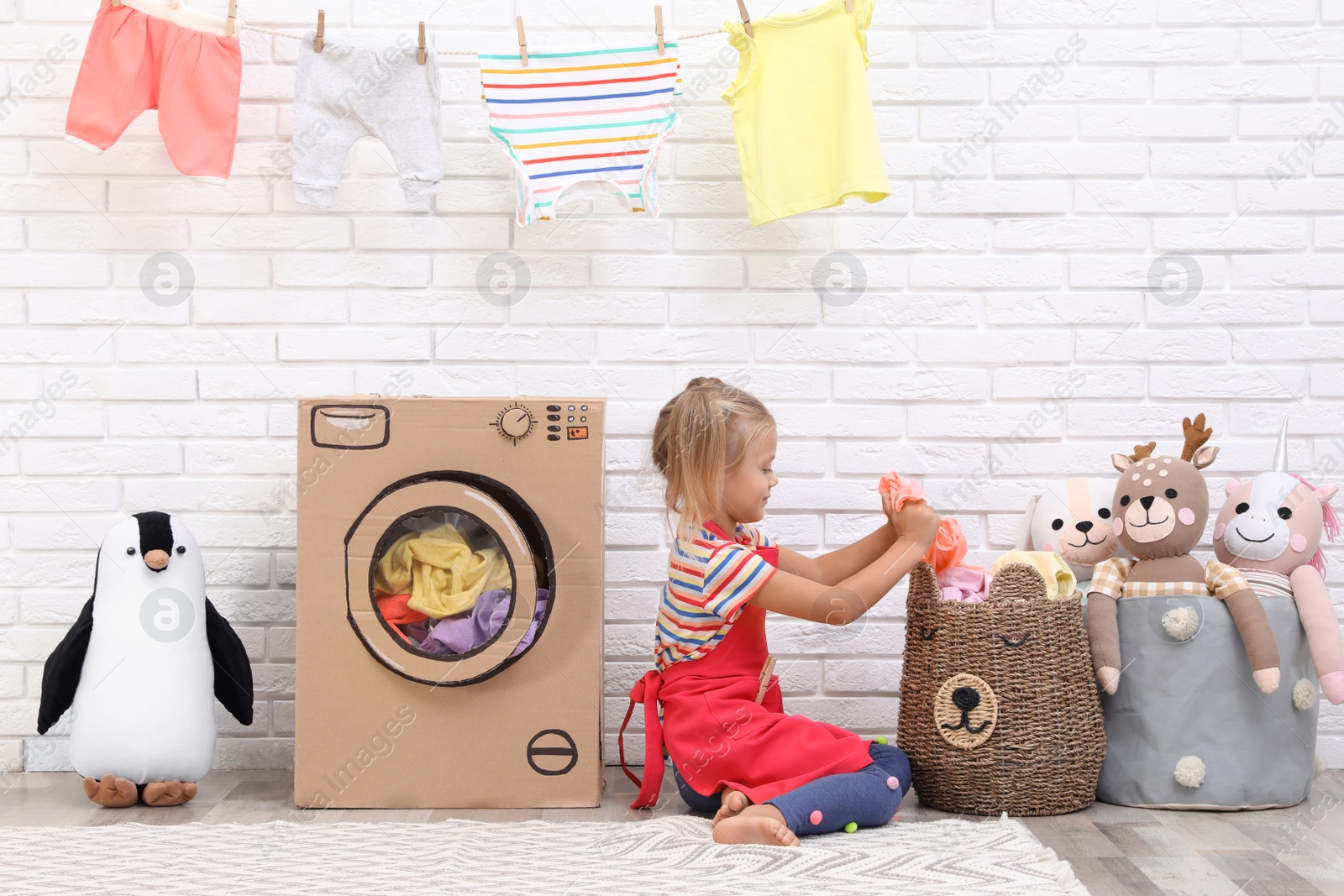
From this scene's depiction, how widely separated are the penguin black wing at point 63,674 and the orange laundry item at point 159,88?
0.94m

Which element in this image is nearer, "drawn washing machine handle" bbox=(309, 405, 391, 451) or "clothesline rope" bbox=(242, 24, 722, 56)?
"drawn washing machine handle" bbox=(309, 405, 391, 451)

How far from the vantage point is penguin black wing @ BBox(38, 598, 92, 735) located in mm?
2016

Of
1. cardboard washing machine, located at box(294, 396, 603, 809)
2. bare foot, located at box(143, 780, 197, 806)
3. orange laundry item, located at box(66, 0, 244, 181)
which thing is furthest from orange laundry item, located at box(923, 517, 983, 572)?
orange laundry item, located at box(66, 0, 244, 181)

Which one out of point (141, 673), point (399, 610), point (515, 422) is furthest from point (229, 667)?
point (515, 422)

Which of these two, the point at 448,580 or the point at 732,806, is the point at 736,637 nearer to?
the point at 732,806

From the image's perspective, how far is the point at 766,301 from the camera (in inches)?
91.6

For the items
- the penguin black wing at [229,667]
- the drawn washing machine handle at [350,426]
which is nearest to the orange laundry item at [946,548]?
the drawn washing machine handle at [350,426]

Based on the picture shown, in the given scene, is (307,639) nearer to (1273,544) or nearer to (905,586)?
(905,586)

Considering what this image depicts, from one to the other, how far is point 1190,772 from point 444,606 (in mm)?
1393

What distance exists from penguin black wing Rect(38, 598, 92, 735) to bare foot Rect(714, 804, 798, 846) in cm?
126

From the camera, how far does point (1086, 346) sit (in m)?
2.33

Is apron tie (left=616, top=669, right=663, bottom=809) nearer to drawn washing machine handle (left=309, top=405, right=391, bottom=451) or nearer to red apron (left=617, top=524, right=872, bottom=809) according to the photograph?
red apron (left=617, top=524, right=872, bottom=809)

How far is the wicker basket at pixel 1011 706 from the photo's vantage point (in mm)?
1889

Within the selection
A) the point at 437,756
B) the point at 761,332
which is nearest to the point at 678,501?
the point at 761,332
